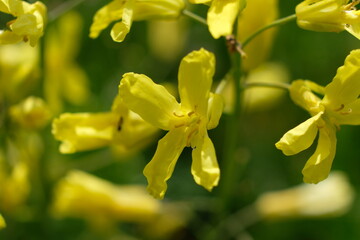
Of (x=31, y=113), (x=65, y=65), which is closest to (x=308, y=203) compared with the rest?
(x=31, y=113)

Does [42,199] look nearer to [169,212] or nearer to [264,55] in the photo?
[169,212]

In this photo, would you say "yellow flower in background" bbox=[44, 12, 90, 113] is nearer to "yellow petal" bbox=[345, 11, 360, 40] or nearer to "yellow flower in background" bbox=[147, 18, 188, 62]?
"yellow flower in background" bbox=[147, 18, 188, 62]

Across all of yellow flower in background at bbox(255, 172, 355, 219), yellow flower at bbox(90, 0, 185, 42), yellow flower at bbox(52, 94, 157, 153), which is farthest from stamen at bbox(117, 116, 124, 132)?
yellow flower in background at bbox(255, 172, 355, 219)

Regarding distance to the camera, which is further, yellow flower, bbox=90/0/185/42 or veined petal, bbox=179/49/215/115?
yellow flower, bbox=90/0/185/42

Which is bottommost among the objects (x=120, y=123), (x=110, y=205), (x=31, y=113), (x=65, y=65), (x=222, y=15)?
(x=110, y=205)

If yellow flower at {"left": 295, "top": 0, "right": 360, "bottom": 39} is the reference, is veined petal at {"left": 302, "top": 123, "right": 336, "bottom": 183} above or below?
below

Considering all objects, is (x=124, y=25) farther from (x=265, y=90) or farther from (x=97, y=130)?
(x=265, y=90)

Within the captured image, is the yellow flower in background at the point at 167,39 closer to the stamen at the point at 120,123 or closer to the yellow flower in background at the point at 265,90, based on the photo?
the yellow flower in background at the point at 265,90
